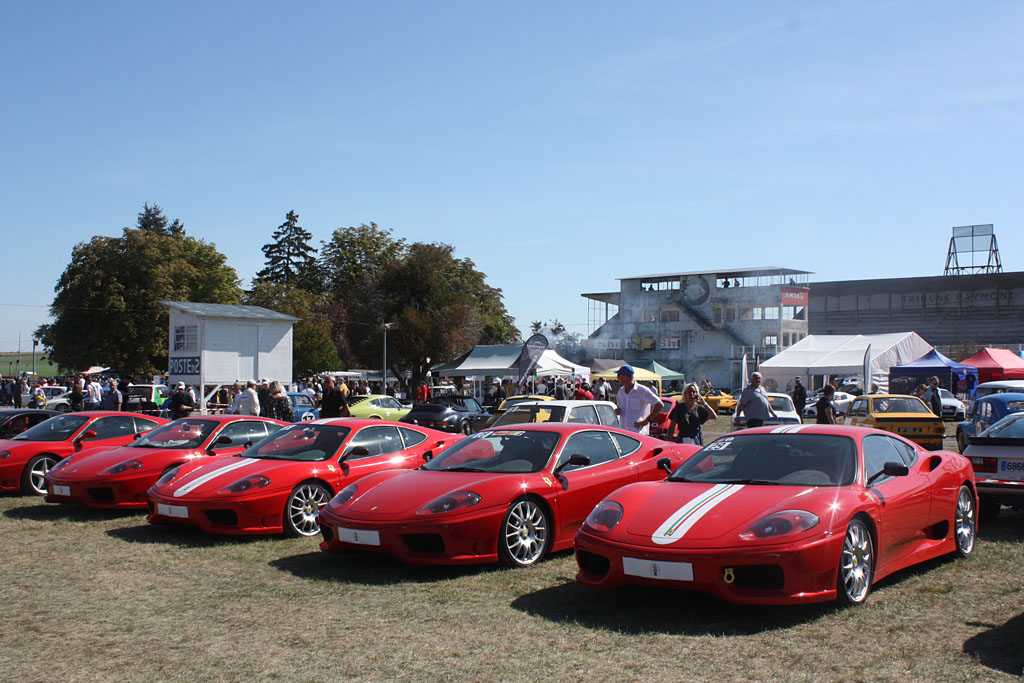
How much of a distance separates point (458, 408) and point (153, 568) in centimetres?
1763

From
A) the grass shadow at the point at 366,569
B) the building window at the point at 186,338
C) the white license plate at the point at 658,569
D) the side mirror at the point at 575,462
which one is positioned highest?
the building window at the point at 186,338

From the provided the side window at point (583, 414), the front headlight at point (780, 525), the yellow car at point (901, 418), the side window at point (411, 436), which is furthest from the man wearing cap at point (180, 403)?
the front headlight at point (780, 525)

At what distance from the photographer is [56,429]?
12469 mm

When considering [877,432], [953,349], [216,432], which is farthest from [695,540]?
[953,349]

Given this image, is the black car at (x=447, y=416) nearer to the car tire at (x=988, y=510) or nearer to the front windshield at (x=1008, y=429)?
the front windshield at (x=1008, y=429)

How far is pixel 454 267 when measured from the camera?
63094 mm

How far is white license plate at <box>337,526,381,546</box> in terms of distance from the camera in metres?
6.70

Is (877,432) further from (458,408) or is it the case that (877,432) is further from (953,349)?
(953,349)

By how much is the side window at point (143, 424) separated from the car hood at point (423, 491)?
6451 millimetres

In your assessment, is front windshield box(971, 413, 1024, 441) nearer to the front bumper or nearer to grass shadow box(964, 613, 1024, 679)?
grass shadow box(964, 613, 1024, 679)

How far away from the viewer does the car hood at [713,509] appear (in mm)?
5324

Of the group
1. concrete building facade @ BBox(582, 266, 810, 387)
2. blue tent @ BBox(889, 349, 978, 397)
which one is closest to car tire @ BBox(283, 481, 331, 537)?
blue tent @ BBox(889, 349, 978, 397)

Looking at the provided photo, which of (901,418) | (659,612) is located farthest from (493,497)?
(901,418)

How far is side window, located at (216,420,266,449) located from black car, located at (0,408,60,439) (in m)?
4.53
